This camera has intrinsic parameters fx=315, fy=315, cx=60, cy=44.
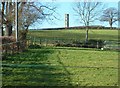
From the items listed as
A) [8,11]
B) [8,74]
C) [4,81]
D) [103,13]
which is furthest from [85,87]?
[103,13]

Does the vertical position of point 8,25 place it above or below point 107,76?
above

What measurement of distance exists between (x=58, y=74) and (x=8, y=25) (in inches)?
799

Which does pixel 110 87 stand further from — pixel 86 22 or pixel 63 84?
pixel 86 22

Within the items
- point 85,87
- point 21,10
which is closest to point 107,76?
point 85,87

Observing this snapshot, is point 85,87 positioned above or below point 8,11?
below

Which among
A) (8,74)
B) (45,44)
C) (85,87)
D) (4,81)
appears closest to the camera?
(85,87)

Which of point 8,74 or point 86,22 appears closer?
point 8,74

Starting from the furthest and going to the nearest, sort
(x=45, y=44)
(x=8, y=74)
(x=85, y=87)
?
(x=45, y=44), (x=8, y=74), (x=85, y=87)

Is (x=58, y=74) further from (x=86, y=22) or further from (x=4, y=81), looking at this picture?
(x=86, y=22)

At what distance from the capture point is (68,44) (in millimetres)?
43312

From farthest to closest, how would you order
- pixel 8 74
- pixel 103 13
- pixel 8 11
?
1. pixel 103 13
2. pixel 8 11
3. pixel 8 74

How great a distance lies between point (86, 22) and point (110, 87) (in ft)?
155

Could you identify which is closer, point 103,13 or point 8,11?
point 8,11

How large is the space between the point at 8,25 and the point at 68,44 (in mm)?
14414
